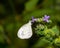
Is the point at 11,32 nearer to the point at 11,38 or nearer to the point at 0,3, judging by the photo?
the point at 11,38

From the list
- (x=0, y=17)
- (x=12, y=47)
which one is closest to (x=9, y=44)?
(x=12, y=47)

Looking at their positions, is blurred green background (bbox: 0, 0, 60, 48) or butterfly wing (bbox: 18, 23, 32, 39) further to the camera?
blurred green background (bbox: 0, 0, 60, 48)

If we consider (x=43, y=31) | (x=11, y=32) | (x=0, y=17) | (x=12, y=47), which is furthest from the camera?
(x=0, y=17)

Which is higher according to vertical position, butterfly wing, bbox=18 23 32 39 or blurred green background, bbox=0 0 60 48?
blurred green background, bbox=0 0 60 48

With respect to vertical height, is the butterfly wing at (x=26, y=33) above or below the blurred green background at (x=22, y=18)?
below

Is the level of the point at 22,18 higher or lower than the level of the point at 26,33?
higher

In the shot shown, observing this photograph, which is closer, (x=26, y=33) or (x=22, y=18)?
(x=26, y=33)

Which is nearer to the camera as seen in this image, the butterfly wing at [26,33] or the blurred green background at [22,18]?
the butterfly wing at [26,33]

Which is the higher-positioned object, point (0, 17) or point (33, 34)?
point (0, 17)

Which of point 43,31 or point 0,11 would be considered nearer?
point 43,31

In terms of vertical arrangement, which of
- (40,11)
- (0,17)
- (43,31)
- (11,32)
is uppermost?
(0,17)

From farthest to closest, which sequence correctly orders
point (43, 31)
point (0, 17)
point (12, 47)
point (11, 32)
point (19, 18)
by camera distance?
point (0, 17), point (19, 18), point (11, 32), point (12, 47), point (43, 31)
